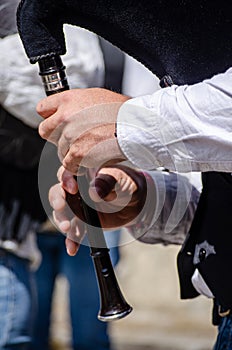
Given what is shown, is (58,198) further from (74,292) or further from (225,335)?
(74,292)

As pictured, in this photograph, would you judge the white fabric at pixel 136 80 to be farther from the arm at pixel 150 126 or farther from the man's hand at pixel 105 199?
the arm at pixel 150 126

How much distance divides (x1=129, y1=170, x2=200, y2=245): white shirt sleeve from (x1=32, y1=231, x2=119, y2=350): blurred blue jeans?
3.77 ft

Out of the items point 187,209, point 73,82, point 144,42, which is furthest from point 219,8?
point 73,82

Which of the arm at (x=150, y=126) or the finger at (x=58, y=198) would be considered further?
the finger at (x=58, y=198)

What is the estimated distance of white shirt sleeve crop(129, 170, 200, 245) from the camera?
168cm

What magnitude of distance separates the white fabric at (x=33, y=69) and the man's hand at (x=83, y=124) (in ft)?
2.70

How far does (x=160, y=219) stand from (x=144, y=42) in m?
0.54

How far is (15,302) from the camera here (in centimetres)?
234

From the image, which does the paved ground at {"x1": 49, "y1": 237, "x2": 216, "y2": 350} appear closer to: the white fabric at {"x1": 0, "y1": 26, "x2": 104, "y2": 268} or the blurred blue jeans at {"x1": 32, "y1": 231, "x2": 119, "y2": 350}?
the blurred blue jeans at {"x1": 32, "y1": 231, "x2": 119, "y2": 350}

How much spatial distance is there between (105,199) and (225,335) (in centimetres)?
34

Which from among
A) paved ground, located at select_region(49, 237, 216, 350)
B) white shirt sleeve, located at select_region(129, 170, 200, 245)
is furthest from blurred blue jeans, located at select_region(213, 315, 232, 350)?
paved ground, located at select_region(49, 237, 216, 350)

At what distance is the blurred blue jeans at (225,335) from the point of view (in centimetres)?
156

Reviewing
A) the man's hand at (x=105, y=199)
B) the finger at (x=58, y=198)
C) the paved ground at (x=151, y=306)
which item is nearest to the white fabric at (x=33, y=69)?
the man's hand at (x=105, y=199)

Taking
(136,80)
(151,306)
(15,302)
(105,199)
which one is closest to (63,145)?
(105,199)
